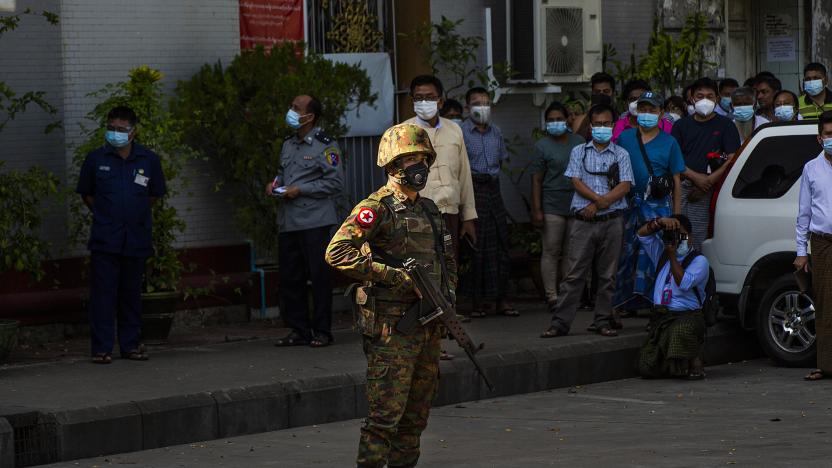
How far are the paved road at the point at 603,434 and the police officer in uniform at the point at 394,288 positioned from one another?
98cm

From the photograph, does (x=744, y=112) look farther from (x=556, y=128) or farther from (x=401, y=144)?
(x=401, y=144)

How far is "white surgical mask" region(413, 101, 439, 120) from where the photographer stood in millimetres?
11883

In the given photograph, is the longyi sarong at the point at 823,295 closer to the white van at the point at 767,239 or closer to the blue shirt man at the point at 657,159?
the white van at the point at 767,239

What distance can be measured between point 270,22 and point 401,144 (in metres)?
6.59

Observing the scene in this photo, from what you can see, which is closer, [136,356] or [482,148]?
[136,356]

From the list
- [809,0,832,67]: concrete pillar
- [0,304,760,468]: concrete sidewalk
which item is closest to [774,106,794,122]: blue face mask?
[0,304,760,468]: concrete sidewalk

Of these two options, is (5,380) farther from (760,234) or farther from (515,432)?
(760,234)

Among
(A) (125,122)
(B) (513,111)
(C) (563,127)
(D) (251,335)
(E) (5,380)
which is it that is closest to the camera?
(E) (5,380)

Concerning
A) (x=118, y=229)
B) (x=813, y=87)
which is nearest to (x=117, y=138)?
(x=118, y=229)

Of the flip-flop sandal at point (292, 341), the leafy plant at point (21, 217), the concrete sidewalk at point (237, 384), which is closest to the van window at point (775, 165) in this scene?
the concrete sidewalk at point (237, 384)

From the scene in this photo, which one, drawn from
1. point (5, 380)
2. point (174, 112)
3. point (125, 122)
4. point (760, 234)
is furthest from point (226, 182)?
point (760, 234)

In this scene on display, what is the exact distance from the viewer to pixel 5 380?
10.3 m

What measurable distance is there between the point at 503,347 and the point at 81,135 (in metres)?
3.55

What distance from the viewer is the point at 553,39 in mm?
16016
